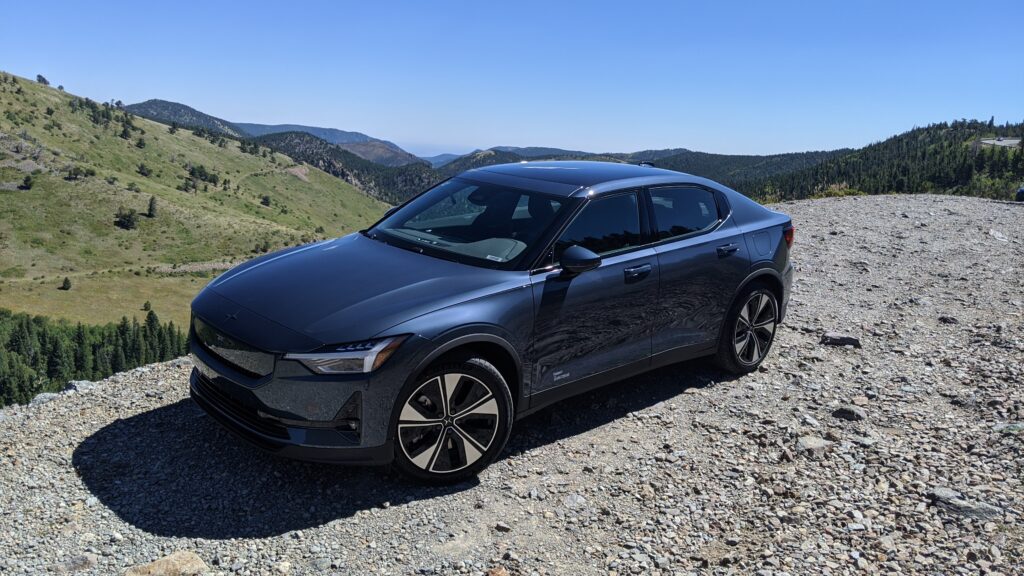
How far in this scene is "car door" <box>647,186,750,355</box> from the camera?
5.46 meters

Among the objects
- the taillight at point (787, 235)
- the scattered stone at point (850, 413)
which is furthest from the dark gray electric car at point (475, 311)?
the scattered stone at point (850, 413)

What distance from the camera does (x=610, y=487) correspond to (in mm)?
4477

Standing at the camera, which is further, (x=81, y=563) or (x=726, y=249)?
(x=726, y=249)

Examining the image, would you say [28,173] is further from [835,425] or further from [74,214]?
[835,425]

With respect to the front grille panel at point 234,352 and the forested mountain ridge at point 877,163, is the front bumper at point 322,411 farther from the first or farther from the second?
the forested mountain ridge at point 877,163

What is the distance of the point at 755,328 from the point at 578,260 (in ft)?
8.65

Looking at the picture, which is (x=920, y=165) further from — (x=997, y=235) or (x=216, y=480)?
(x=216, y=480)

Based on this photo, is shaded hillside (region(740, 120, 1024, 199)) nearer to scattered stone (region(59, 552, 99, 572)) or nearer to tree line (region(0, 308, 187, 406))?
scattered stone (region(59, 552, 99, 572))

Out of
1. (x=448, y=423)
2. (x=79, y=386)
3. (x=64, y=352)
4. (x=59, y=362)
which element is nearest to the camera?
(x=448, y=423)

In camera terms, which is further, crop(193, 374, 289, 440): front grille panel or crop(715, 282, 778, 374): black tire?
crop(715, 282, 778, 374): black tire

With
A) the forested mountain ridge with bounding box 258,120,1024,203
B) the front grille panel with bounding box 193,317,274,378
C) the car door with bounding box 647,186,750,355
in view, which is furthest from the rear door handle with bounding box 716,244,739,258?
the forested mountain ridge with bounding box 258,120,1024,203

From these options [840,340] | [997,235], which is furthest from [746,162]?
[840,340]

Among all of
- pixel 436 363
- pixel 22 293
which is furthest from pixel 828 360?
pixel 22 293

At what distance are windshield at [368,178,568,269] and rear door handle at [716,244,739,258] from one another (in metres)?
1.63
